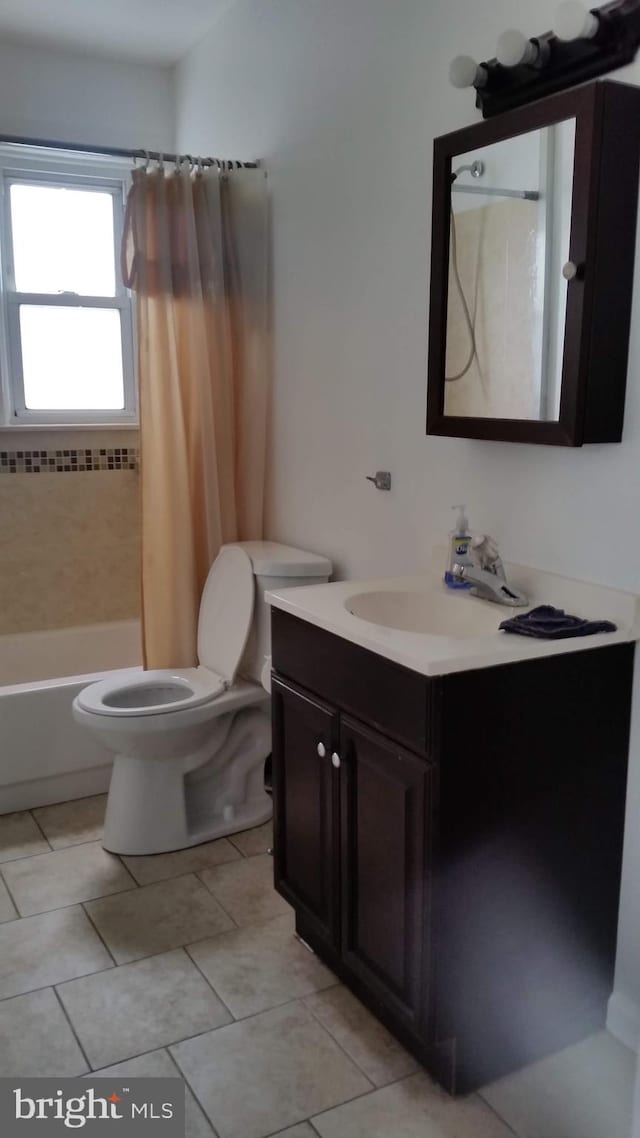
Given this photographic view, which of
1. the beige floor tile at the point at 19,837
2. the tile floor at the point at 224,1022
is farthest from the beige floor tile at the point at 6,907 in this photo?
the beige floor tile at the point at 19,837

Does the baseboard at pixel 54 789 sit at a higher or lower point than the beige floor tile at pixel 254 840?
higher

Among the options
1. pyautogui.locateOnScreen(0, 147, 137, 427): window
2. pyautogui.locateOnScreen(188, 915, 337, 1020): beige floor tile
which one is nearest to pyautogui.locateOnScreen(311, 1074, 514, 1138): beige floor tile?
pyautogui.locateOnScreen(188, 915, 337, 1020): beige floor tile

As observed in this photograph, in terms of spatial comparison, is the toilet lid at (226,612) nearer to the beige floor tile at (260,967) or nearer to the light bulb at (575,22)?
the beige floor tile at (260,967)

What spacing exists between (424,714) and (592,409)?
657 millimetres

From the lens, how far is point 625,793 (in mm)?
1832

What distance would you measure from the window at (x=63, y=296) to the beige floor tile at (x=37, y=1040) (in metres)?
2.13

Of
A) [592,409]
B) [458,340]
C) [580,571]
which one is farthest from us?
[458,340]

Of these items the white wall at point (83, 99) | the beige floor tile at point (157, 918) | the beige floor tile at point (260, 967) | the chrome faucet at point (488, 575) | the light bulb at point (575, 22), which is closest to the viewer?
the light bulb at point (575, 22)

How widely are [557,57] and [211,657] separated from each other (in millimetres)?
1887

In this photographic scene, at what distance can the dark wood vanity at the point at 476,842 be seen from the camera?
1.65 m

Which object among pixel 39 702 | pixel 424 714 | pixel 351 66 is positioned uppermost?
pixel 351 66

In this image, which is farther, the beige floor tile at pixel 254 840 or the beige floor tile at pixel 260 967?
the beige floor tile at pixel 254 840

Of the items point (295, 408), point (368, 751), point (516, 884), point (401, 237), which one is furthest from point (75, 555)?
point (516, 884)

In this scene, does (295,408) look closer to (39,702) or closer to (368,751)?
(39,702)
